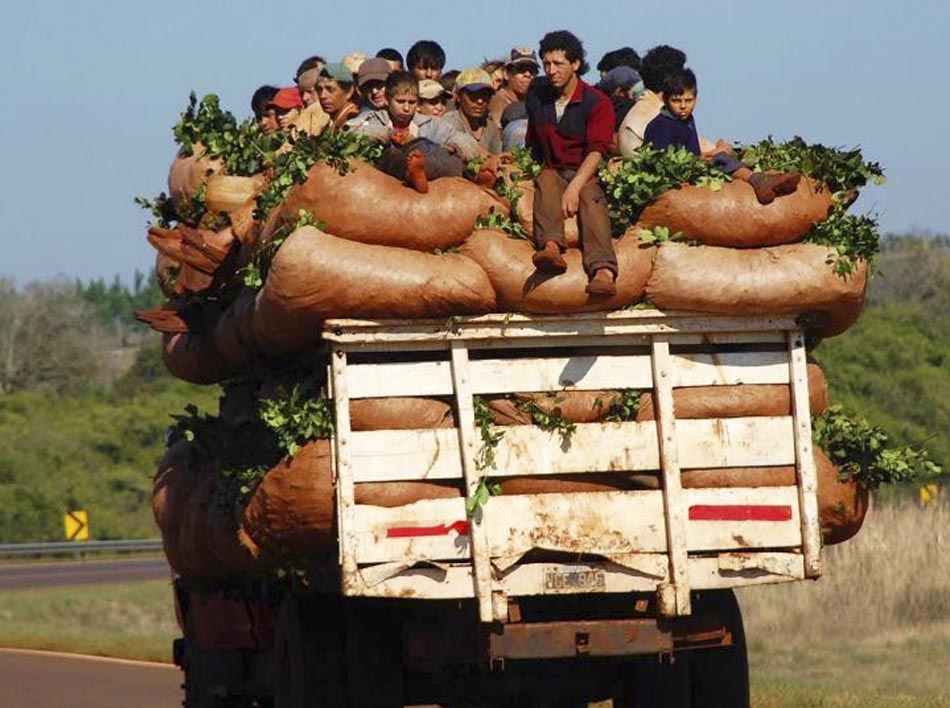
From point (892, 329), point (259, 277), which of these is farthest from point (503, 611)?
point (892, 329)

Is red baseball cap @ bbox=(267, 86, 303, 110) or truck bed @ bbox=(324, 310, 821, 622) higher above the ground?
red baseball cap @ bbox=(267, 86, 303, 110)

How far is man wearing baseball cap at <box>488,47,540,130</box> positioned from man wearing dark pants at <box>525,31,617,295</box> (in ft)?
8.72

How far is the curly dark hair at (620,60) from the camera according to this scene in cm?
1222

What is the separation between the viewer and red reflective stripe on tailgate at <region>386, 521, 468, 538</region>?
29.9ft

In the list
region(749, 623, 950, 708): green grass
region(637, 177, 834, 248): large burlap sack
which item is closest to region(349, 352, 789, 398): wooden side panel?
region(637, 177, 834, 248): large burlap sack

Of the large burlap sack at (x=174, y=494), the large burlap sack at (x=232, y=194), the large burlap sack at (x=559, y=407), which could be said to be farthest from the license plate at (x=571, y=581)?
the large burlap sack at (x=174, y=494)

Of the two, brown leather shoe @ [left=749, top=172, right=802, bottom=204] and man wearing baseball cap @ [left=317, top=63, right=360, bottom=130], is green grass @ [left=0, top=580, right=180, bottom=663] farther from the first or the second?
brown leather shoe @ [left=749, top=172, right=802, bottom=204]

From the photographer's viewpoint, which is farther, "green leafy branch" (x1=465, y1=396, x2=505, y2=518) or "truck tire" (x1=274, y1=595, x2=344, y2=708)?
"truck tire" (x1=274, y1=595, x2=344, y2=708)

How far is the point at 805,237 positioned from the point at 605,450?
1259 mm

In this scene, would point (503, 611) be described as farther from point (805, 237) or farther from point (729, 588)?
point (805, 237)

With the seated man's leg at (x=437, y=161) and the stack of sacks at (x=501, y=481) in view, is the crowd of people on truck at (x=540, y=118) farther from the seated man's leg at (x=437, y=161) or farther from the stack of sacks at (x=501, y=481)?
the stack of sacks at (x=501, y=481)

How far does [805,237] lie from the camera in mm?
9461

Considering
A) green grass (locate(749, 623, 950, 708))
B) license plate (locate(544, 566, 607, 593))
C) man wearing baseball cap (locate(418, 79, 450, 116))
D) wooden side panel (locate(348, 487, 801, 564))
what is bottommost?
green grass (locate(749, 623, 950, 708))

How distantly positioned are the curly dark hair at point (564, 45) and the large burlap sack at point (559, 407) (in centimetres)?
163
